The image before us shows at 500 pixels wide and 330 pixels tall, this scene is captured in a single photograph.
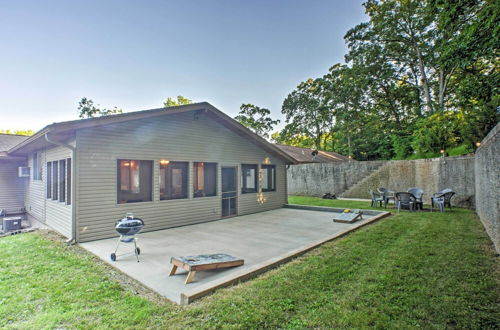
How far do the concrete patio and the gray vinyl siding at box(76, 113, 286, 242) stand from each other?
41 centimetres

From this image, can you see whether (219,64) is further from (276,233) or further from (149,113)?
(276,233)

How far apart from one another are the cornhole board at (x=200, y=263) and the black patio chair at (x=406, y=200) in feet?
25.3

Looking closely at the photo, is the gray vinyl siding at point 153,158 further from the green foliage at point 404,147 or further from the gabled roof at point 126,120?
the green foliage at point 404,147

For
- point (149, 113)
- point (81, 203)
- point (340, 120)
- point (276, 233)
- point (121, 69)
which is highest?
point (121, 69)

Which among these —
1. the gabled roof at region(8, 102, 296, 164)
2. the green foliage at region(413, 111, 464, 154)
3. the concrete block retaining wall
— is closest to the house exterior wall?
the gabled roof at region(8, 102, 296, 164)

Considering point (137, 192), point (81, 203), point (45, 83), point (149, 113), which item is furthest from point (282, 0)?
point (45, 83)

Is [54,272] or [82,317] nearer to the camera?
[82,317]

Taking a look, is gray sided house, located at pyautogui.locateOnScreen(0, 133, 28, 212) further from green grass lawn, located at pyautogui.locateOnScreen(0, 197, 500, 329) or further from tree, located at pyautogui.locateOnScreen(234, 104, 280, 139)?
tree, located at pyautogui.locateOnScreen(234, 104, 280, 139)

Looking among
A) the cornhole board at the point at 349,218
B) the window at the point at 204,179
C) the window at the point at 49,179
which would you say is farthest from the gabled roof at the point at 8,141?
the cornhole board at the point at 349,218

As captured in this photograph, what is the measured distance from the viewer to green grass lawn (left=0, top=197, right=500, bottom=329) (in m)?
2.37

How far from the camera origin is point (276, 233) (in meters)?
6.16

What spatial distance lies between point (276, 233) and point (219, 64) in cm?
1161

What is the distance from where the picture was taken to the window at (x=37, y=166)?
825 cm

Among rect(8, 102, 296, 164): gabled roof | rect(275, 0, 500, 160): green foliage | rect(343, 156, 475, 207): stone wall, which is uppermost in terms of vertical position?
rect(275, 0, 500, 160): green foliage
